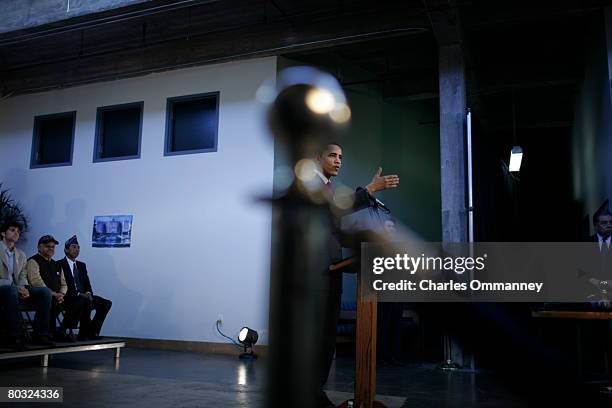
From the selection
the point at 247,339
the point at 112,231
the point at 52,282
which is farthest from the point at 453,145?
the point at 112,231

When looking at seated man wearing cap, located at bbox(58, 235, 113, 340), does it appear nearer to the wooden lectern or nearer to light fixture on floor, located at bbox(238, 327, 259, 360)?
light fixture on floor, located at bbox(238, 327, 259, 360)

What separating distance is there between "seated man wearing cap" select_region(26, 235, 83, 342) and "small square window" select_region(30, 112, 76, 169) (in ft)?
8.04

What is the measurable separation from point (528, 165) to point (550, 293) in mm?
8660

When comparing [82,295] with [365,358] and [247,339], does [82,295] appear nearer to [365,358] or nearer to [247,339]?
[247,339]

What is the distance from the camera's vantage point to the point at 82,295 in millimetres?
5320

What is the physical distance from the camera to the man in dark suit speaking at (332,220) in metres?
0.91

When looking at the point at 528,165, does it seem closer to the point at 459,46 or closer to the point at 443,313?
the point at 459,46

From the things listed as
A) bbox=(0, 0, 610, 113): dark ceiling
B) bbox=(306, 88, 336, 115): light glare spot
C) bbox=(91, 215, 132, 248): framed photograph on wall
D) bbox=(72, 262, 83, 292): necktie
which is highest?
bbox=(0, 0, 610, 113): dark ceiling

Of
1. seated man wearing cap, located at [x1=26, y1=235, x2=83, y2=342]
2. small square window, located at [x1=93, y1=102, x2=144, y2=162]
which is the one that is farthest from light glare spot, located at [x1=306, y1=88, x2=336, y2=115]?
small square window, located at [x1=93, y1=102, x2=144, y2=162]

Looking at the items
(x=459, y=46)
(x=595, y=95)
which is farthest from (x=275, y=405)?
(x=595, y=95)

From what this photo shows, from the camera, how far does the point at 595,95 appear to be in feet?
20.7

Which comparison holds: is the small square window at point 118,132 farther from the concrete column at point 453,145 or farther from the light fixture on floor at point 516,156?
the light fixture on floor at point 516,156

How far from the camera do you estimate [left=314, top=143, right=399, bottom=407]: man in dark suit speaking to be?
0.91 metres

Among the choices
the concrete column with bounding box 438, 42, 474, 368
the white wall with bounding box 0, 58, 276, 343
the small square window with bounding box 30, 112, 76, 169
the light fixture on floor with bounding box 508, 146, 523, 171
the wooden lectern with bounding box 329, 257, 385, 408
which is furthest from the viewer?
the small square window with bounding box 30, 112, 76, 169
